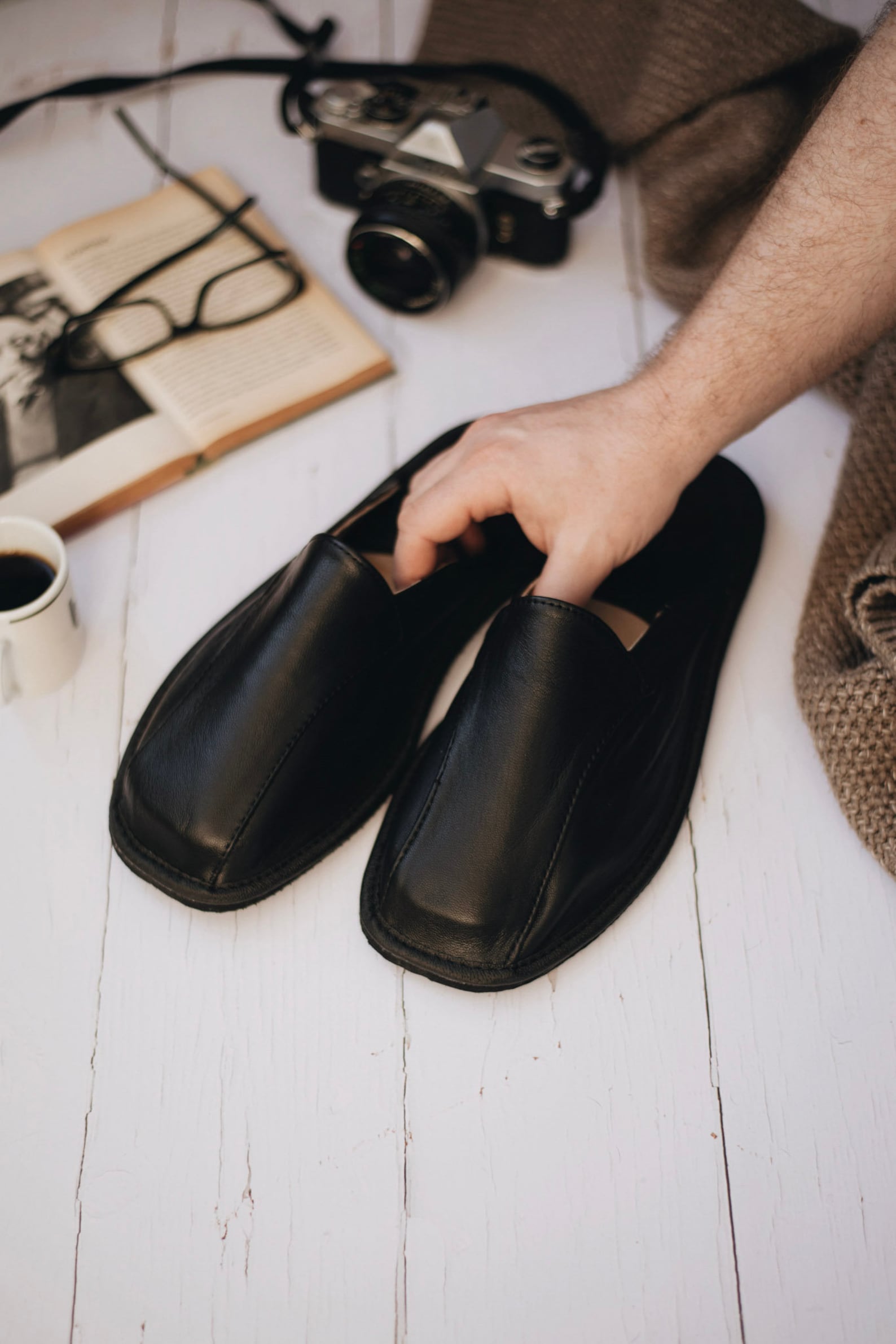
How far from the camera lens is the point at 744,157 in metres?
0.83

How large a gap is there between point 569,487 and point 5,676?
390mm

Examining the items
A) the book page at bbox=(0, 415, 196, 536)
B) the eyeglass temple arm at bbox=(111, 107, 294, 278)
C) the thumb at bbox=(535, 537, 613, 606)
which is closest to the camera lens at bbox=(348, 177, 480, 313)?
the eyeglass temple arm at bbox=(111, 107, 294, 278)

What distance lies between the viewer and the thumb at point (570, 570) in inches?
25.5

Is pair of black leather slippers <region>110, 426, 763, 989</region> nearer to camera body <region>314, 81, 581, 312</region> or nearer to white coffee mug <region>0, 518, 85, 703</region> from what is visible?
white coffee mug <region>0, 518, 85, 703</region>

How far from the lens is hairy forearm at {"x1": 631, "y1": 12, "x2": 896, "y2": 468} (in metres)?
0.61

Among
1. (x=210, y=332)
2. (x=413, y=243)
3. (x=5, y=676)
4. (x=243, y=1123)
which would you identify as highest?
(x=413, y=243)

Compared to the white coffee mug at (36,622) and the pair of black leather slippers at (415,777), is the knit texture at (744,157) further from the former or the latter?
the white coffee mug at (36,622)

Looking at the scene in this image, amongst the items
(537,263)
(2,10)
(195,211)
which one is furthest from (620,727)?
(2,10)

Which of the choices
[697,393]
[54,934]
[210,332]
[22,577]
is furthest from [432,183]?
[54,934]

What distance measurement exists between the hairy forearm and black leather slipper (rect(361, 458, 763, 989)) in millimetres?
180

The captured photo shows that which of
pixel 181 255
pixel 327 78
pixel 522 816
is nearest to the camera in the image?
pixel 522 816

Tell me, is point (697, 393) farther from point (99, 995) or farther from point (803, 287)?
point (99, 995)

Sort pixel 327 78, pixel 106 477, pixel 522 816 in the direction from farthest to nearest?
pixel 327 78
pixel 106 477
pixel 522 816

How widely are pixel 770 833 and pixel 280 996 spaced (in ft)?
1.14
